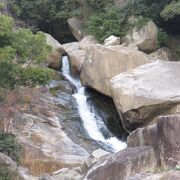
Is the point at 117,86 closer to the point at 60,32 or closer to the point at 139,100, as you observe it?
the point at 139,100

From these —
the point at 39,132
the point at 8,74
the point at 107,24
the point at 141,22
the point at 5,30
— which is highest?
the point at 5,30

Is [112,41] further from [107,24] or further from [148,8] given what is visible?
[148,8]

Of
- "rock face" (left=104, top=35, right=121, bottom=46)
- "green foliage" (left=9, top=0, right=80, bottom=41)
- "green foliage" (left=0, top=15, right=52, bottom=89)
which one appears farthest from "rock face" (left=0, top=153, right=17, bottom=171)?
"green foliage" (left=9, top=0, right=80, bottom=41)

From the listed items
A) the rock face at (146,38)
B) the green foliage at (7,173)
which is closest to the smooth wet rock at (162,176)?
the green foliage at (7,173)

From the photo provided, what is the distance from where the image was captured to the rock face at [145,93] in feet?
64.6

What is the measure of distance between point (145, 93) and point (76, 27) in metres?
14.6

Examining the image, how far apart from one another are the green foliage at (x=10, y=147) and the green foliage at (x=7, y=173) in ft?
6.53

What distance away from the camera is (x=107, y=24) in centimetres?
2931

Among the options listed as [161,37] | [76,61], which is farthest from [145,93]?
[161,37]

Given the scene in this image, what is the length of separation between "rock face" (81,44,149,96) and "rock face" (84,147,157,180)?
1091 cm

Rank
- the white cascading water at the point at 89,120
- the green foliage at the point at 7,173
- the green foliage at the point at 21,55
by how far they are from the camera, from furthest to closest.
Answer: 1. the white cascading water at the point at 89,120
2. the green foliage at the point at 21,55
3. the green foliage at the point at 7,173

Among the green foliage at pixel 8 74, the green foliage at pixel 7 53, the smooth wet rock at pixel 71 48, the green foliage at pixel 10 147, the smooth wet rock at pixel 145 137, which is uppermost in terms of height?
the green foliage at pixel 7 53

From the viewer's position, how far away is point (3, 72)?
15.2 meters

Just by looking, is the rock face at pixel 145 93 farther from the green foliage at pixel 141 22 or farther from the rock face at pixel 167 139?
the green foliage at pixel 141 22
